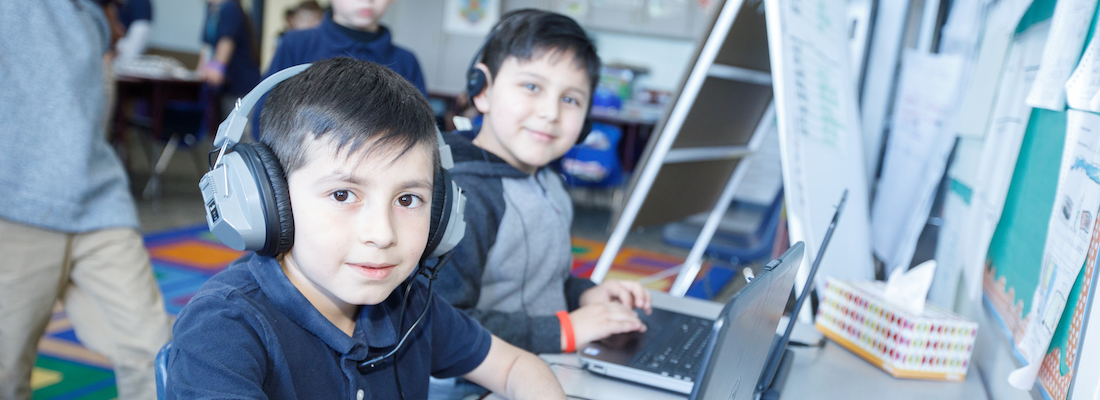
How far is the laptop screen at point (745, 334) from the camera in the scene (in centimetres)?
41

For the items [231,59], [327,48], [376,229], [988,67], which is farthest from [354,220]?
[231,59]

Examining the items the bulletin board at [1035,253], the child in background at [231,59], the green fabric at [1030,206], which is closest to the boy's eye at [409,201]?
the bulletin board at [1035,253]

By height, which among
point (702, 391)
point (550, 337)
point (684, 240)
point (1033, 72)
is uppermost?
point (1033, 72)

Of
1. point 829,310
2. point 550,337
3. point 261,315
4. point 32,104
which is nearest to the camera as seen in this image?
point 261,315

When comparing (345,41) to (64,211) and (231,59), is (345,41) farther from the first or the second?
(231,59)

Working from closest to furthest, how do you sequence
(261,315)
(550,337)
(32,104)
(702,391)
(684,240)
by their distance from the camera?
(702,391) < (261,315) < (550,337) < (32,104) < (684,240)

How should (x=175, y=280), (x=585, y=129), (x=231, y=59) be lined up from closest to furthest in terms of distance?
(x=585, y=129) → (x=175, y=280) → (x=231, y=59)

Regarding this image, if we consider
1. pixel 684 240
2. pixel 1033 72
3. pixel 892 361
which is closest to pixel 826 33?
pixel 1033 72

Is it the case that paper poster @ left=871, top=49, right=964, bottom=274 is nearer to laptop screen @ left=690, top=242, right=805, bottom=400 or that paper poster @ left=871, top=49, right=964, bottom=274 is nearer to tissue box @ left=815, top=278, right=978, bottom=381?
tissue box @ left=815, top=278, right=978, bottom=381

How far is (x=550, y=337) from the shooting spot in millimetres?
1018

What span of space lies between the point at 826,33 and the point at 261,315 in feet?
4.73

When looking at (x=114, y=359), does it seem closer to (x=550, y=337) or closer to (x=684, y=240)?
(x=550, y=337)

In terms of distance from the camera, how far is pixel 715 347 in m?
0.40

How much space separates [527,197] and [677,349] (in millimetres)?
341
